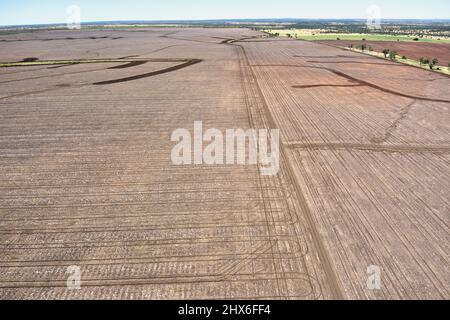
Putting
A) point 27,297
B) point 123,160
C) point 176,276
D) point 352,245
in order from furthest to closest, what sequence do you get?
point 123,160 < point 352,245 < point 176,276 < point 27,297

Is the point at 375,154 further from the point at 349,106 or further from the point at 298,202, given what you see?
the point at 349,106

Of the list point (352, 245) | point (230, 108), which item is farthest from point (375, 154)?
point (230, 108)

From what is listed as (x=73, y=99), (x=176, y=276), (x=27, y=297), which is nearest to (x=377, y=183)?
(x=176, y=276)

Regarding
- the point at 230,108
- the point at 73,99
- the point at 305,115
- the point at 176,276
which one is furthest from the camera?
the point at 73,99

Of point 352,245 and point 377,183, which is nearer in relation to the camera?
point 352,245

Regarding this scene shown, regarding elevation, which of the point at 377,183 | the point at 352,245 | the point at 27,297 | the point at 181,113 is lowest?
the point at 27,297

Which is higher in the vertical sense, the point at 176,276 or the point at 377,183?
the point at 377,183

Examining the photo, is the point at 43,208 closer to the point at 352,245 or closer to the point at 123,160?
the point at 123,160
